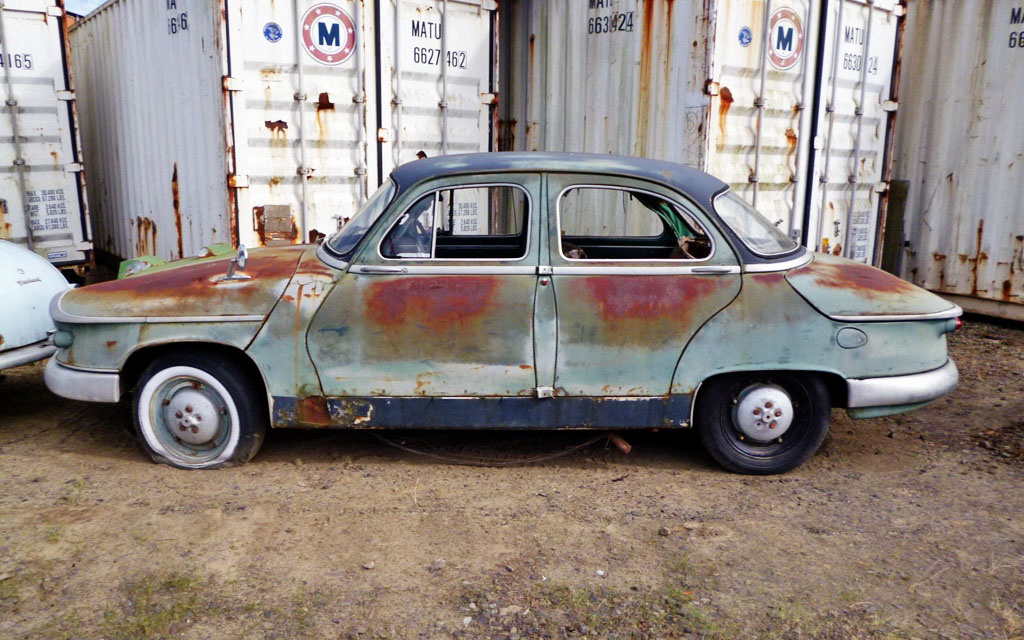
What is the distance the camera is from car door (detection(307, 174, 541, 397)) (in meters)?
4.25

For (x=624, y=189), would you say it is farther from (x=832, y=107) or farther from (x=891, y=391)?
(x=832, y=107)

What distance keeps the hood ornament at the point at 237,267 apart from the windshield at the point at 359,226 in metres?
0.45

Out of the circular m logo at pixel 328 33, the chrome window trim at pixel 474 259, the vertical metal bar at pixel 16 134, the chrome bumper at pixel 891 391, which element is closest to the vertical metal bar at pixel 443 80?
the circular m logo at pixel 328 33

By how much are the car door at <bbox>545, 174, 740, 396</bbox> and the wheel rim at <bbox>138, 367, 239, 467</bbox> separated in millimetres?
1804

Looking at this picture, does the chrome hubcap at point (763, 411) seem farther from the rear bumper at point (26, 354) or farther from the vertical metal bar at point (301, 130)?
the vertical metal bar at point (301, 130)

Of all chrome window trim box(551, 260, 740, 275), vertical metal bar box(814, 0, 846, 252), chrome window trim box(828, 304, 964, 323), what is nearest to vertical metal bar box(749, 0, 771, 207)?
vertical metal bar box(814, 0, 846, 252)

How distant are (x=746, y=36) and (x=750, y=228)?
324cm

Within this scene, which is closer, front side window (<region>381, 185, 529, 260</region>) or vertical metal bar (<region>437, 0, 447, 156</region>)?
front side window (<region>381, 185, 529, 260</region>)

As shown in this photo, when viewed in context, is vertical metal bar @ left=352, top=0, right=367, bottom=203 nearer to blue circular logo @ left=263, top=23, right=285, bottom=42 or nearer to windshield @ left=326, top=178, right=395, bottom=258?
blue circular logo @ left=263, top=23, right=285, bottom=42

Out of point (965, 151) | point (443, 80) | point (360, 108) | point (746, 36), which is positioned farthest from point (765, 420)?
point (965, 151)

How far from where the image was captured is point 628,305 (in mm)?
4250

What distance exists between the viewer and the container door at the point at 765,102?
6.91 m

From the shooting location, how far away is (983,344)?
762 cm

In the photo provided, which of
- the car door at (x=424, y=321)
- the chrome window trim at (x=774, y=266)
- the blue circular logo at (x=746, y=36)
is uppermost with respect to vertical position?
the blue circular logo at (x=746, y=36)
